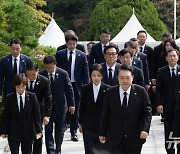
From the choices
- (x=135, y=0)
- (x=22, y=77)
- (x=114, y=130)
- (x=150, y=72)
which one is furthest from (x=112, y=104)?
(x=135, y=0)

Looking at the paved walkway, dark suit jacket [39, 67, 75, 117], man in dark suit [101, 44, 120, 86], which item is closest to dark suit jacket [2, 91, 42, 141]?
man in dark suit [101, 44, 120, 86]

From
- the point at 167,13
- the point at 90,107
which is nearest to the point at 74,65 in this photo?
the point at 90,107

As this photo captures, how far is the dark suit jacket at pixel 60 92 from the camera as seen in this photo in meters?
14.6

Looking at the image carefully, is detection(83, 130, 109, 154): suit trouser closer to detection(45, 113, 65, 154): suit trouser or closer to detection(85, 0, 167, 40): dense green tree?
detection(45, 113, 65, 154): suit trouser

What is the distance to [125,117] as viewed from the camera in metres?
11.0

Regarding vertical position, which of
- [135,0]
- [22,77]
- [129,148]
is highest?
[135,0]

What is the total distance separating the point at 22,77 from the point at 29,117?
73 cm

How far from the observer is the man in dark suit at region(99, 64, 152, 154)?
1096cm

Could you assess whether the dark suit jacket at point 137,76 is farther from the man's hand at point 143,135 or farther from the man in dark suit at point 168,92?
the man's hand at point 143,135

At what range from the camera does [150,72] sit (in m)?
18.5

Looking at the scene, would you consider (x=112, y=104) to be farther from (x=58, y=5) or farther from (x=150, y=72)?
(x=58, y=5)

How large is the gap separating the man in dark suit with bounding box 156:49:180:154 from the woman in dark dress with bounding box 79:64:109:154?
142cm

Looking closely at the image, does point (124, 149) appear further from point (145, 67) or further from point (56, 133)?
point (145, 67)

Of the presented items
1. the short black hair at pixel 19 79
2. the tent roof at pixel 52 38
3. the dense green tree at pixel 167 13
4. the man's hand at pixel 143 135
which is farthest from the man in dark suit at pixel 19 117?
the dense green tree at pixel 167 13
